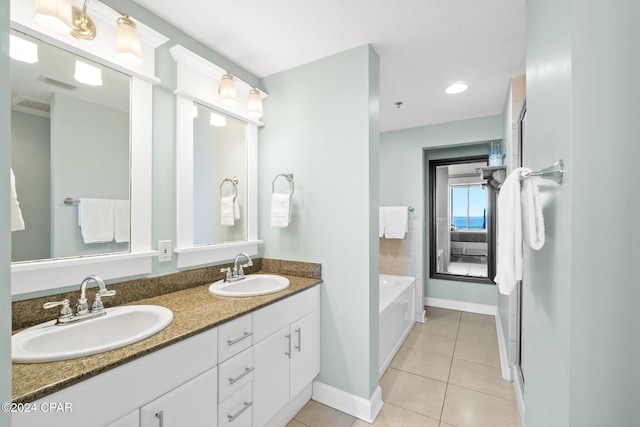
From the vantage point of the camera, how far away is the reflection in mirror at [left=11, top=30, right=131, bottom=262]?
1188 mm

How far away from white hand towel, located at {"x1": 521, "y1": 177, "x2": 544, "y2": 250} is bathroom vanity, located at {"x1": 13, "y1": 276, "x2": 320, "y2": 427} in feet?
4.12

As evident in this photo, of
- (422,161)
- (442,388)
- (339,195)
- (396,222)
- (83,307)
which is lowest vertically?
(442,388)

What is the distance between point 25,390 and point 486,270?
168 inches

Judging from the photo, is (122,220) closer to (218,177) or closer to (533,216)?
(218,177)

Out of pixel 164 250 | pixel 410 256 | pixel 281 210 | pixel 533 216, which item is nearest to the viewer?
pixel 533 216

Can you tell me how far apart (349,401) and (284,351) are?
668 mm

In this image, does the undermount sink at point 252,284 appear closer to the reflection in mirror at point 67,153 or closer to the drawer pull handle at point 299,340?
the drawer pull handle at point 299,340

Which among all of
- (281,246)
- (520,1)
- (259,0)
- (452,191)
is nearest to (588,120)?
(520,1)

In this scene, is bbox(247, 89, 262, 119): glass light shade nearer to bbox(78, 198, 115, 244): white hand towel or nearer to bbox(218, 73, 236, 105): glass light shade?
bbox(218, 73, 236, 105): glass light shade

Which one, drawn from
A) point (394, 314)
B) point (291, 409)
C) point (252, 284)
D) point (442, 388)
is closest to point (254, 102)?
point (252, 284)

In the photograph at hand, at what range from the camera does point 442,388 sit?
84.1 inches

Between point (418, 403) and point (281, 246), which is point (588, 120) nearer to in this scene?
point (281, 246)

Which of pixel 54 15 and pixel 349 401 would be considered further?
pixel 349 401

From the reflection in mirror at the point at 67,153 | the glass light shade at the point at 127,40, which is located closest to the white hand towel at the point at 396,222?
the reflection in mirror at the point at 67,153
